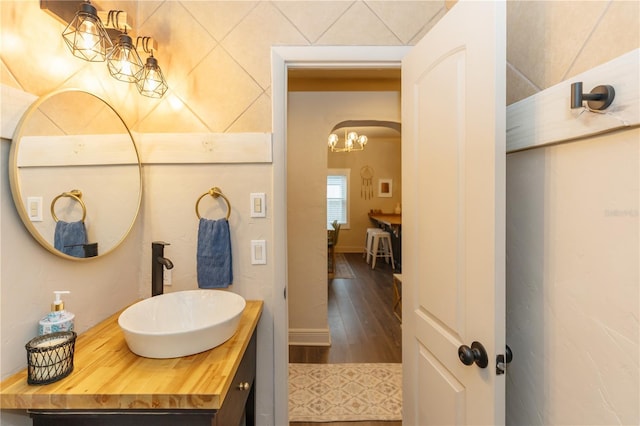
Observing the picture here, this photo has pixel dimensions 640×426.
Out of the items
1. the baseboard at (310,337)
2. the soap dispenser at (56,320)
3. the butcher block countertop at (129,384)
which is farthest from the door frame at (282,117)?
the baseboard at (310,337)

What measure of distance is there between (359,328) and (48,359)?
2833 millimetres

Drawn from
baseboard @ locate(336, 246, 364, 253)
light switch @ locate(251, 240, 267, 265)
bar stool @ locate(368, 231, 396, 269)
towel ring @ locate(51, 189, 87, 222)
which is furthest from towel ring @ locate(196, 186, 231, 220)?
baseboard @ locate(336, 246, 364, 253)

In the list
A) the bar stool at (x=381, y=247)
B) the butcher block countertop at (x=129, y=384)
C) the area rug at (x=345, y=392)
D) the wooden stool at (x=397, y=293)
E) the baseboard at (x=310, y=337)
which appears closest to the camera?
the butcher block countertop at (x=129, y=384)

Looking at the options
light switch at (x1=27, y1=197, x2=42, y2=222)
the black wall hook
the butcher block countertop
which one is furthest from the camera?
light switch at (x1=27, y1=197, x2=42, y2=222)

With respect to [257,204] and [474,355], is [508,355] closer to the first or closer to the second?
[474,355]

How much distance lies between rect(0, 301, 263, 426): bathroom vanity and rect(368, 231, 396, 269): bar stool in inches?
215

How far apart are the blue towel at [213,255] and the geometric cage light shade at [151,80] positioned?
25.6 inches

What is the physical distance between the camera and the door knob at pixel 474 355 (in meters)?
0.89

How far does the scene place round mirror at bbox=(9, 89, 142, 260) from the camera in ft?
2.91

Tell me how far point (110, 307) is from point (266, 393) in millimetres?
838

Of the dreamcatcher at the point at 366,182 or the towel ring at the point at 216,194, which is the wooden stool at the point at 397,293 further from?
the dreamcatcher at the point at 366,182

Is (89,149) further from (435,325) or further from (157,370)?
(435,325)

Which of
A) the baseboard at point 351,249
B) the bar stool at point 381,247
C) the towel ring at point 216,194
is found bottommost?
the baseboard at point 351,249

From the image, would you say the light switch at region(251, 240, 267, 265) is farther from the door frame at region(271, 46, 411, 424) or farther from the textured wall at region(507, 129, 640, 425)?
the textured wall at region(507, 129, 640, 425)
